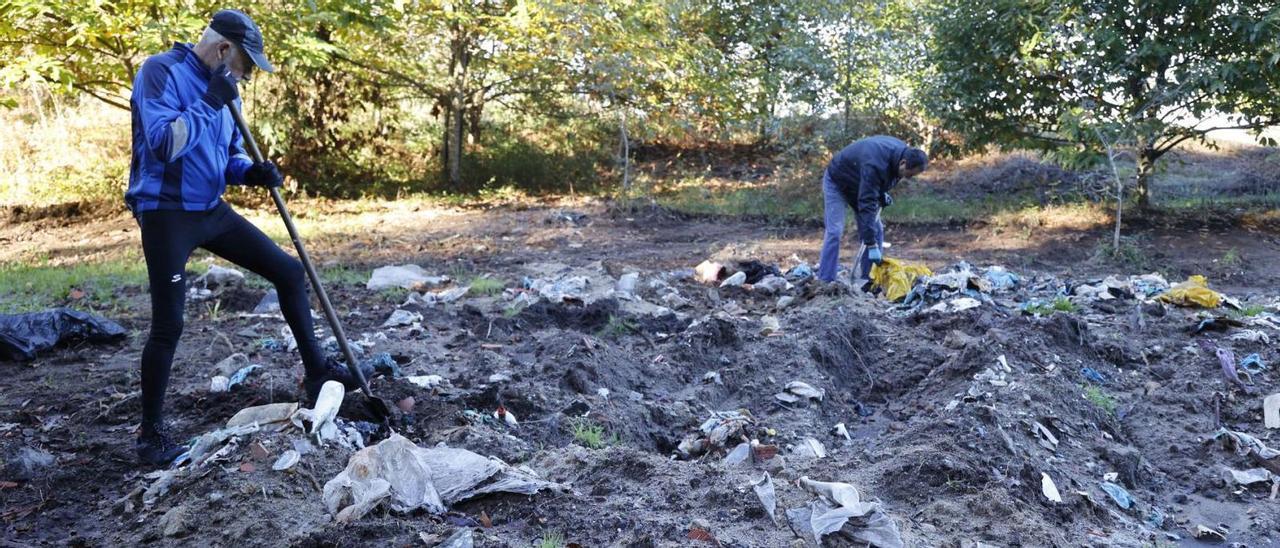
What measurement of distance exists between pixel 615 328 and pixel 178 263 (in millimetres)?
3183

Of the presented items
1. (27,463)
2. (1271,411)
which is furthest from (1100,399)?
(27,463)

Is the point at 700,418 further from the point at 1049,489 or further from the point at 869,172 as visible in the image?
the point at 869,172

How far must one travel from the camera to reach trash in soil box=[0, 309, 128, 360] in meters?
5.53

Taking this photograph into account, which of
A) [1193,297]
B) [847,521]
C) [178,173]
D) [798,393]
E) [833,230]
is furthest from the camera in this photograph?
[833,230]

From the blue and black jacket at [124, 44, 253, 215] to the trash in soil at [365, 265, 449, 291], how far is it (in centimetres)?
414

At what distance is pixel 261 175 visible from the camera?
4.03 metres

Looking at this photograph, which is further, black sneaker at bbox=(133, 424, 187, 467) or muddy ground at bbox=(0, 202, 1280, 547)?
black sneaker at bbox=(133, 424, 187, 467)

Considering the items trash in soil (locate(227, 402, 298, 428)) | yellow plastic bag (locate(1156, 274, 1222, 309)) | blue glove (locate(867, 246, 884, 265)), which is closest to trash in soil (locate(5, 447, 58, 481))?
trash in soil (locate(227, 402, 298, 428))

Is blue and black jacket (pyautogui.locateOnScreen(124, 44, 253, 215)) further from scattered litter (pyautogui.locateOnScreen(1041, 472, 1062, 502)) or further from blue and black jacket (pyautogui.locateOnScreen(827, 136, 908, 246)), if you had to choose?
blue and black jacket (pyautogui.locateOnScreen(827, 136, 908, 246))

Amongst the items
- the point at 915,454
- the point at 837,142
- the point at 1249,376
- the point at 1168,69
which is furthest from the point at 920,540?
the point at 837,142

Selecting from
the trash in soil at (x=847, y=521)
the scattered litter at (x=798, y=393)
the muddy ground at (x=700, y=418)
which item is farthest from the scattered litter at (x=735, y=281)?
the trash in soil at (x=847, y=521)

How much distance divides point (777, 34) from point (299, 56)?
23.5 ft

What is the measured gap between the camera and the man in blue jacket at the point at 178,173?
3570 mm

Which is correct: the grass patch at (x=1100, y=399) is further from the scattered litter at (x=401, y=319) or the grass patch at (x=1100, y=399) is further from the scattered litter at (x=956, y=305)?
the scattered litter at (x=401, y=319)
